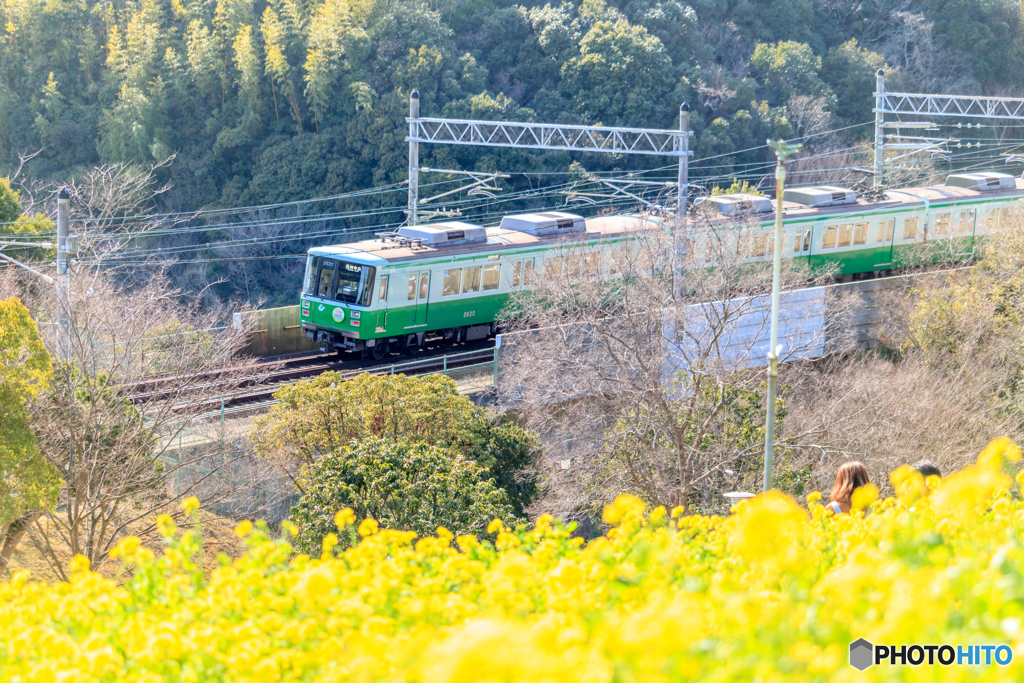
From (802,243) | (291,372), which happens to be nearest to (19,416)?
(291,372)

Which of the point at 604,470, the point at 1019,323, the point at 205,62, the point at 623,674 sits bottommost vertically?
the point at 604,470

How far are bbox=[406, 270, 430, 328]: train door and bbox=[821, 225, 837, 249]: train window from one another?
1050 centimetres

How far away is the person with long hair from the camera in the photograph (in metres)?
6.92

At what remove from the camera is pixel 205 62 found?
3984cm

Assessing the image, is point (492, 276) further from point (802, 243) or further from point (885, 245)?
point (885, 245)

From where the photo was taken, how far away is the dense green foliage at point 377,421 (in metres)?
14.7

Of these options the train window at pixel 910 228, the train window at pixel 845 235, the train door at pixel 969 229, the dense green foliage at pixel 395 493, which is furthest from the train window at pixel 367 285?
the train door at pixel 969 229

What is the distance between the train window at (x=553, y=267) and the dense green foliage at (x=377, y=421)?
3932 millimetres

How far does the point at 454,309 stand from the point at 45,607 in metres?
16.0

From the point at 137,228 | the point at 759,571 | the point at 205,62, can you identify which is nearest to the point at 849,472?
the point at 759,571

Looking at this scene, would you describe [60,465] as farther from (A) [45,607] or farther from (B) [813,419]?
(B) [813,419]

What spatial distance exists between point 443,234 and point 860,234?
11551 mm

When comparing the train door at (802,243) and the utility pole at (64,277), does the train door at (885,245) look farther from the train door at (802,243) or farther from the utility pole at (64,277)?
the utility pole at (64,277)

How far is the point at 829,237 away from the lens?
974 inches
